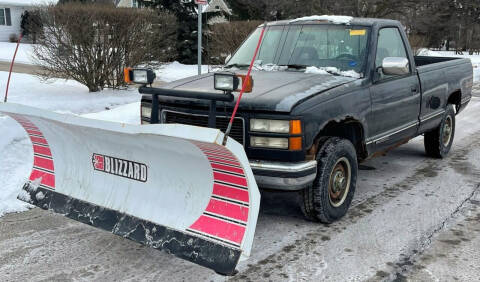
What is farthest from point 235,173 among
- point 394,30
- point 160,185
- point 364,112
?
point 394,30

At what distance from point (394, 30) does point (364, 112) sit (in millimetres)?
1524

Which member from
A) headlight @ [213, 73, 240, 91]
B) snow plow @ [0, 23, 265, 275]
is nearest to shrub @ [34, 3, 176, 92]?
snow plow @ [0, 23, 265, 275]

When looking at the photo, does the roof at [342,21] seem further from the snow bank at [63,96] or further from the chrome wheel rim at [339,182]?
the snow bank at [63,96]

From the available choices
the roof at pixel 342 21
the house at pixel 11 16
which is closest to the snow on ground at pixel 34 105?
the roof at pixel 342 21

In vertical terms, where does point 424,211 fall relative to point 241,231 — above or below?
below

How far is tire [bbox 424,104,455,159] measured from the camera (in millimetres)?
6645

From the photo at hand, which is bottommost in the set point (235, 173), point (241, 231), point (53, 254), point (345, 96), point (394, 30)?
point (53, 254)

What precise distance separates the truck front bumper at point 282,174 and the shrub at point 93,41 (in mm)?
7747

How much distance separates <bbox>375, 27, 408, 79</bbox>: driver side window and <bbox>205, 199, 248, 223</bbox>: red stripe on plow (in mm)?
2604

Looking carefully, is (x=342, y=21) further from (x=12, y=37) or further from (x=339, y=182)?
(x=12, y=37)

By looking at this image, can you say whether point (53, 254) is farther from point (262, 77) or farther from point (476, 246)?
point (476, 246)

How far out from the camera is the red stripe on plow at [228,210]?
2.98 m

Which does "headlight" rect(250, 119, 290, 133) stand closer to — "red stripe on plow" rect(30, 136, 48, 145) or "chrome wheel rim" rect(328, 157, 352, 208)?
"chrome wheel rim" rect(328, 157, 352, 208)

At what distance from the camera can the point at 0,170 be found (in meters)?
5.44
